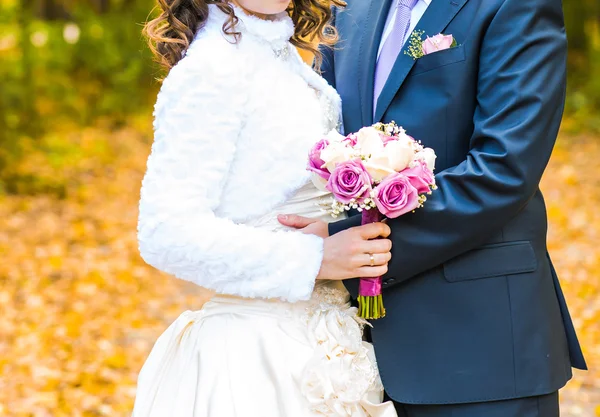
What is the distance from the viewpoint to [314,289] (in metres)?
2.50

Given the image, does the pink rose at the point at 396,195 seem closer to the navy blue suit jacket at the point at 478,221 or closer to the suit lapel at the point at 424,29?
the navy blue suit jacket at the point at 478,221

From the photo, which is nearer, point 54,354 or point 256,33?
point 256,33

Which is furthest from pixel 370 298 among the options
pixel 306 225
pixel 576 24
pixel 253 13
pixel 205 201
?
pixel 576 24

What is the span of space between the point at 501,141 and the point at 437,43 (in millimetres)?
360

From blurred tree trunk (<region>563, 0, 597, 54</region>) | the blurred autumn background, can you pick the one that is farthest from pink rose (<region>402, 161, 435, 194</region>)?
blurred tree trunk (<region>563, 0, 597, 54</region>)

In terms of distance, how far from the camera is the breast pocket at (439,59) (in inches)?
90.7

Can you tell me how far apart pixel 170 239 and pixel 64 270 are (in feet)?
17.6

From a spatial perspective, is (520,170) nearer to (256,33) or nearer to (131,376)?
(256,33)

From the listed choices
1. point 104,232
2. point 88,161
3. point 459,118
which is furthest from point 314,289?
point 88,161

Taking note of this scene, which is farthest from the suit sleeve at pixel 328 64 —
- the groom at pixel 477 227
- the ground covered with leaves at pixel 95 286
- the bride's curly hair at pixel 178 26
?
the ground covered with leaves at pixel 95 286

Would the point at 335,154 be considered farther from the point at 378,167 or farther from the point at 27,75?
the point at 27,75

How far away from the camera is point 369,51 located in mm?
2602

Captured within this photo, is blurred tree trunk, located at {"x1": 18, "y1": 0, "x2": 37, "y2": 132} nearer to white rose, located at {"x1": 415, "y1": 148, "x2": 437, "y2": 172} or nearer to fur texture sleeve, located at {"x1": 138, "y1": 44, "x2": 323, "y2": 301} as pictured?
fur texture sleeve, located at {"x1": 138, "y1": 44, "x2": 323, "y2": 301}

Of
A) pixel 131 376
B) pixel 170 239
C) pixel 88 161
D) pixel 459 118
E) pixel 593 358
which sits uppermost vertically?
pixel 459 118
